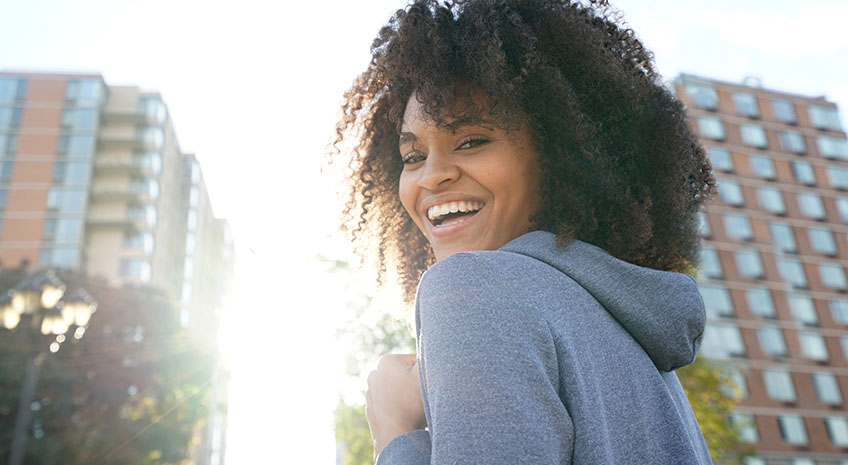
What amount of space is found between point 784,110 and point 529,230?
60117 millimetres

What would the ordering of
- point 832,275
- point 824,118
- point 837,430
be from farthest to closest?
point 824,118
point 832,275
point 837,430

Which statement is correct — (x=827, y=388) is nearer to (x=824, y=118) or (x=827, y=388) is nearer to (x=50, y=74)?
(x=824, y=118)

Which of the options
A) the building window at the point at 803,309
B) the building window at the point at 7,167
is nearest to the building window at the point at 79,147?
the building window at the point at 7,167

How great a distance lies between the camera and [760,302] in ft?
165

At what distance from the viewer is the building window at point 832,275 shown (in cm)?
5188

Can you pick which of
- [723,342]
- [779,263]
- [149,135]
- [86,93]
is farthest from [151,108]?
[779,263]

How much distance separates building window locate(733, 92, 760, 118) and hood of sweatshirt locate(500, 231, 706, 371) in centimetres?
5798

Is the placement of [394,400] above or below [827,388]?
below

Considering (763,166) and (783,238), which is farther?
(763,166)

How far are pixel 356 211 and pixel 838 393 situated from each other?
55483 mm

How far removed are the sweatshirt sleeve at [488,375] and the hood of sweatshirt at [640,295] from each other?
209mm

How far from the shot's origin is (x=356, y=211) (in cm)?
213

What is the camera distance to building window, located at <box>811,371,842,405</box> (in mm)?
49000

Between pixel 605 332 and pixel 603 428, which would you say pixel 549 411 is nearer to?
pixel 603 428
